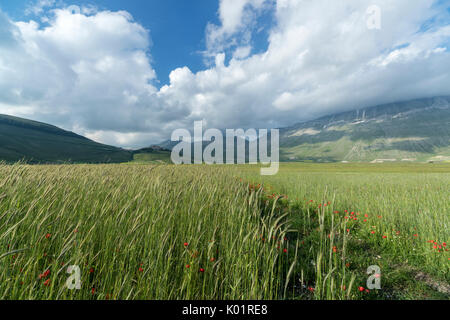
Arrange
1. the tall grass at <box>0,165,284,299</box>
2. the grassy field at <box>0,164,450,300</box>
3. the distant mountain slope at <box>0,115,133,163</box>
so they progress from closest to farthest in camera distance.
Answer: the tall grass at <box>0,165,284,299</box>
the grassy field at <box>0,164,450,300</box>
the distant mountain slope at <box>0,115,133,163</box>

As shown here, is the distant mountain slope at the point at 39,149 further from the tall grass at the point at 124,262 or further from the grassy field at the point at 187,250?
the tall grass at the point at 124,262

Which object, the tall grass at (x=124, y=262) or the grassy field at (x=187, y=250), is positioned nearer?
the tall grass at (x=124, y=262)

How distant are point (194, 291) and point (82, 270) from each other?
153 cm

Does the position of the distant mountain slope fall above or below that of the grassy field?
above

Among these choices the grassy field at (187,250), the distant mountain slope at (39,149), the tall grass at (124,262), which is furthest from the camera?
the distant mountain slope at (39,149)

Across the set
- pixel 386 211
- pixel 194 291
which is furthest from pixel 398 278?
pixel 194 291

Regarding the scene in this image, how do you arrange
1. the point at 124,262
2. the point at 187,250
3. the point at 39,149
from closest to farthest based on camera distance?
the point at 187,250, the point at 124,262, the point at 39,149

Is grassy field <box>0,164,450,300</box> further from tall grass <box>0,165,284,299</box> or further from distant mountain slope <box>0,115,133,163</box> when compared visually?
distant mountain slope <box>0,115,133,163</box>

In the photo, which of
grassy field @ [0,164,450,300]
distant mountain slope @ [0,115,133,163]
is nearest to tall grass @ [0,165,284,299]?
grassy field @ [0,164,450,300]

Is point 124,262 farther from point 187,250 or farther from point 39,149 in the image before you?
point 39,149

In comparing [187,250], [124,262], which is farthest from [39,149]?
[187,250]

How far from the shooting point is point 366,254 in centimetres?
472

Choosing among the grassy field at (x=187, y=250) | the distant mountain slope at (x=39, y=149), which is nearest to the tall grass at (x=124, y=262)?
the grassy field at (x=187, y=250)
